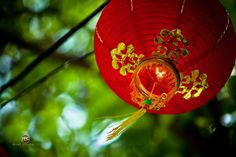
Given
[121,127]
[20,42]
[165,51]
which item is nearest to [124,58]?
[165,51]

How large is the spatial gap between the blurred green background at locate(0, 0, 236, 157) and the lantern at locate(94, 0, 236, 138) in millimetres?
1236

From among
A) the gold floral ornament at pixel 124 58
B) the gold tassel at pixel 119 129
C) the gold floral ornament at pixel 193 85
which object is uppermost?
the gold floral ornament at pixel 124 58

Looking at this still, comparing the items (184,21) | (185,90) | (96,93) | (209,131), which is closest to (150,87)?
(185,90)

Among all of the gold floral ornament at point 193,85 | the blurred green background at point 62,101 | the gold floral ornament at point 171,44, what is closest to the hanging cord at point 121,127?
the gold floral ornament at point 193,85

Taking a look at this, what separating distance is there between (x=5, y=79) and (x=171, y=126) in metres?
1.88

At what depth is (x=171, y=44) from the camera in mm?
1915

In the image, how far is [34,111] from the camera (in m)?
4.10

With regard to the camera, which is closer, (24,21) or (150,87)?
(150,87)

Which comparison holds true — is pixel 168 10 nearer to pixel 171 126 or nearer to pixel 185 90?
pixel 185 90

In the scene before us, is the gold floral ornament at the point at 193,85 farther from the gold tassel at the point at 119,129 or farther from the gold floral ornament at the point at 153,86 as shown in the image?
the gold tassel at the point at 119,129

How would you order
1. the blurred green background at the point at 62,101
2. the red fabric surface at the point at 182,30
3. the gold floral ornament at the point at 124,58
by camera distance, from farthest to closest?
the blurred green background at the point at 62,101 < the gold floral ornament at the point at 124,58 < the red fabric surface at the point at 182,30

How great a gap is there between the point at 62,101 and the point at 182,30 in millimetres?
2596

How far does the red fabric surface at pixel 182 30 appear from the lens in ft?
5.75

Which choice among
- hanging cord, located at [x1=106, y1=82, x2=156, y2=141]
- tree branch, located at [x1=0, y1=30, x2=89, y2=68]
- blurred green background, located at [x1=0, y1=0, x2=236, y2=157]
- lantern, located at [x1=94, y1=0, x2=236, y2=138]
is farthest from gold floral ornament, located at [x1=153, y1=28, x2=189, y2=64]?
tree branch, located at [x1=0, y1=30, x2=89, y2=68]
